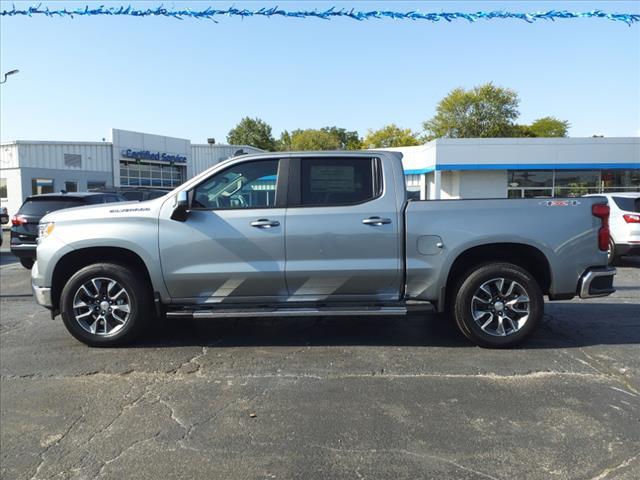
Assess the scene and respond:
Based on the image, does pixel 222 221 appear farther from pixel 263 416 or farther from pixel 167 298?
pixel 263 416

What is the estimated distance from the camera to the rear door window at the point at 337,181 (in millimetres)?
5469

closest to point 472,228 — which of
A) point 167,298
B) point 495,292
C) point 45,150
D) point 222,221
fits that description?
point 495,292

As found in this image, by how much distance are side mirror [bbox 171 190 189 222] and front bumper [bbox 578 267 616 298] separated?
3.95 meters

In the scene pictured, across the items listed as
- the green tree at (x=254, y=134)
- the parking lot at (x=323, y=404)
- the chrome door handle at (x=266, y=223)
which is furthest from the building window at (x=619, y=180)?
the green tree at (x=254, y=134)

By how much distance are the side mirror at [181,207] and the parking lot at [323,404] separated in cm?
136

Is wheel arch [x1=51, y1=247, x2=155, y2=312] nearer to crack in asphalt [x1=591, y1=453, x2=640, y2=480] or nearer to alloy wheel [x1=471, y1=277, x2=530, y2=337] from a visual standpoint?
alloy wheel [x1=471, y1=277, x2=530, y2=337]

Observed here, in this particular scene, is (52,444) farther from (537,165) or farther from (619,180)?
(619,180)

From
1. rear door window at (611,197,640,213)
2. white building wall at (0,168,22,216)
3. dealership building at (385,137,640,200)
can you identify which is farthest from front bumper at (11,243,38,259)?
white building wall at (0,168,22,216)

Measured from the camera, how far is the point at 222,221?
5.39 metres

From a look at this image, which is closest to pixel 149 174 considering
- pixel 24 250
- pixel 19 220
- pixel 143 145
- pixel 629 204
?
pixel 143 145

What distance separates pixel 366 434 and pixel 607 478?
1.43 metres

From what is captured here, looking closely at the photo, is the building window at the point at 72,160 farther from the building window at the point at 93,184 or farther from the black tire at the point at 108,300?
the black tire at the point at 108,300

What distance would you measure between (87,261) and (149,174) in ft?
128

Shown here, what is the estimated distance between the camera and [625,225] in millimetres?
10836
